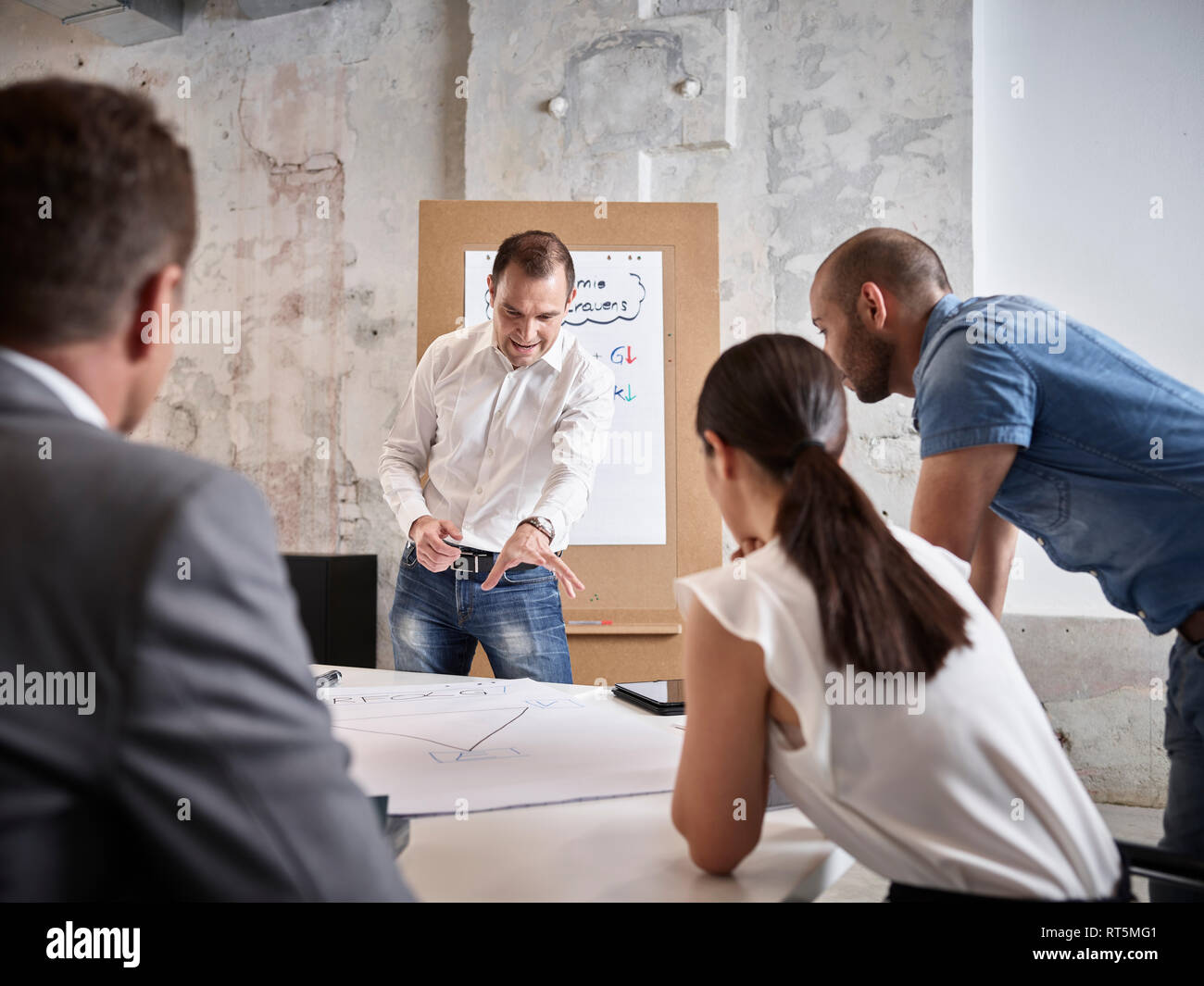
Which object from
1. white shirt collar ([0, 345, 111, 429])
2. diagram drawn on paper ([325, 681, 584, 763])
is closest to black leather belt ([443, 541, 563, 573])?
diagram drawn on paper ([325, 681, 584, 763])

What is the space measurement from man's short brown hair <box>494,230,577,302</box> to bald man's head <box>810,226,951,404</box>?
81 cm

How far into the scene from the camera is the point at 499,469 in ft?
7.76

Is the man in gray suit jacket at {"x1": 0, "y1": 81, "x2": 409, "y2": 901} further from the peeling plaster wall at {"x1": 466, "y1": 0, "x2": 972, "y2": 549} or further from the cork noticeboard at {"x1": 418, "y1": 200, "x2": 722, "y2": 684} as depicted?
the peeling plaster wall at {"x1": 466, "y1": 0, "x2": 972, "y2": 549}

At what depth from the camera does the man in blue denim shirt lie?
1.33m

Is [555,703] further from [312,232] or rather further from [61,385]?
[312,232]

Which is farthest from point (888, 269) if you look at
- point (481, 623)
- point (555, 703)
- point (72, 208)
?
point (72, 208)

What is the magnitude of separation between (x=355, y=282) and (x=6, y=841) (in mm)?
3788

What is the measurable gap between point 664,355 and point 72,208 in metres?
2.57

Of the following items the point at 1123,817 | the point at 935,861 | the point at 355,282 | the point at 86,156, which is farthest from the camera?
the point at 355,282

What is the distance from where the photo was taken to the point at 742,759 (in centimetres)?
91

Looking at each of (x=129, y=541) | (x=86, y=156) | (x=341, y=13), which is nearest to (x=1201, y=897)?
(x=129, y=541)

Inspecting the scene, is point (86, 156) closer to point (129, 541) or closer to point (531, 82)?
point (129, 541)

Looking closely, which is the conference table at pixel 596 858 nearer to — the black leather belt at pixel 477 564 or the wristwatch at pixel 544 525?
the wristwatch at pixel 544 525

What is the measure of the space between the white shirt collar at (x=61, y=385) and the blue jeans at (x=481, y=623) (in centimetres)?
153
